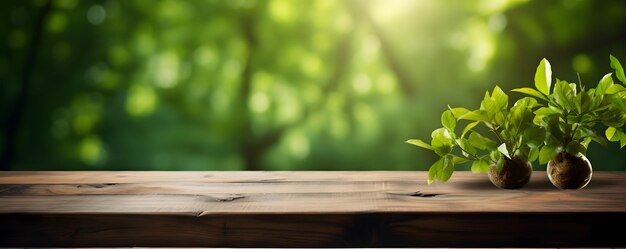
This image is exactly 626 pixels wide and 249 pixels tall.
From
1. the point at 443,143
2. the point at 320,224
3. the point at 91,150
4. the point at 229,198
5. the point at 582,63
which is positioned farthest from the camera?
the point at 91,150

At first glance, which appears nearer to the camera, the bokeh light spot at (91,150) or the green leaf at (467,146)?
the green leaf at (467,146)

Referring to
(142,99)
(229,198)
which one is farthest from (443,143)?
(142,99)

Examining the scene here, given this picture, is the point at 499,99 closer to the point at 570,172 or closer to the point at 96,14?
the point at 570,172

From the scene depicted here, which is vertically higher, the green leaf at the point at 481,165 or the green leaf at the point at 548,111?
the green leaf at the point at 548,111

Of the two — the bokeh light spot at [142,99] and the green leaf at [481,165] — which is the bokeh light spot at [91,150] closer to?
the bokeh light spot at [142,99]

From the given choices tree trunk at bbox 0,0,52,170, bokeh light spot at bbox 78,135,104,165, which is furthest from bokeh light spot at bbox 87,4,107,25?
bokeh light spot at bbox 78,135,104,165

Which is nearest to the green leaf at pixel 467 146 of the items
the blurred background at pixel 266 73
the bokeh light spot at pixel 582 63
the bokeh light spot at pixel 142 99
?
the blurred background at pixel 266 73
